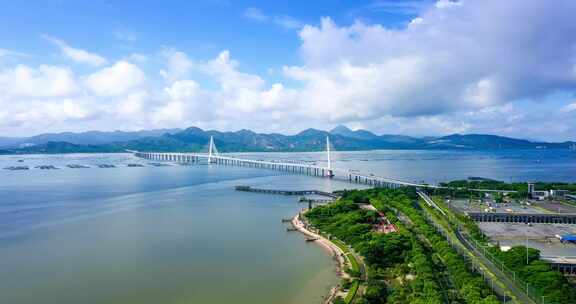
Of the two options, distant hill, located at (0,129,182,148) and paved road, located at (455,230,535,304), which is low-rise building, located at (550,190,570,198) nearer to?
paved road, located at (455,230,535,304)

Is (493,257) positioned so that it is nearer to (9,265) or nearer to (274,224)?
(274,224)

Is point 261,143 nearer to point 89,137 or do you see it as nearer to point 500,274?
point 89,137

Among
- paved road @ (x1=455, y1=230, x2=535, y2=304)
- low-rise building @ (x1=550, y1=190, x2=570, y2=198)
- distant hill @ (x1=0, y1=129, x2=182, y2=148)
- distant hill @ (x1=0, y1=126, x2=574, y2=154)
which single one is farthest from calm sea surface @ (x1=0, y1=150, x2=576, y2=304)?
distant hill @ (x1=0, y1=129, x2=182, y2=148)

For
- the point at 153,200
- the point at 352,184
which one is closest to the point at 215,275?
the point at 153,200

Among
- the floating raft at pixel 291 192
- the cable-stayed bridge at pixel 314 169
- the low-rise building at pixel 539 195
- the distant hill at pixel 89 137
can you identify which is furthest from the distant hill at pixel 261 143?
the low-rise building at pixel 539 195

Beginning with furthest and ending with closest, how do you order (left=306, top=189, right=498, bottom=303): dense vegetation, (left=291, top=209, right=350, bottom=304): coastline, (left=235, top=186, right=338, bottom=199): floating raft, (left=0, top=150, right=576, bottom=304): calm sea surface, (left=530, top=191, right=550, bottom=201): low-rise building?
(left=235, top=186, right=338, bottom=199): floating raft, (left=530, top=191, right=550, bottom=201): low-rise building, (left=0, top=150, right=576, bottom=304): calm sea surface, (left=291, top=209, right=350, bottom=304): coastline, (left=306, top=189, right=498, bottom=303): dense vegetation

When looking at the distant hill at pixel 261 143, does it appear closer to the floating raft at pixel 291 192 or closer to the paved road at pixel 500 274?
the floating raft at pixel 291 192

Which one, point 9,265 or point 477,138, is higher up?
point 477,138

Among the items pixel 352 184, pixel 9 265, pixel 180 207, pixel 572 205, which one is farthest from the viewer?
pixel 352 184
